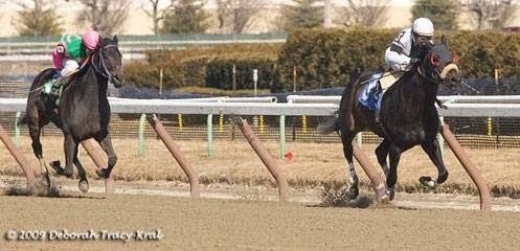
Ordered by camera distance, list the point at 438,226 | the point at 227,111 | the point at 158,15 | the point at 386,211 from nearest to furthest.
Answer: the point at 438,226 < the point at 386,211 < the point at 227,111 < the point at 158,15

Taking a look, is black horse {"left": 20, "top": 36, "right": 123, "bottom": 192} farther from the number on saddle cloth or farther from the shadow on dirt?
the number on saddle cloth

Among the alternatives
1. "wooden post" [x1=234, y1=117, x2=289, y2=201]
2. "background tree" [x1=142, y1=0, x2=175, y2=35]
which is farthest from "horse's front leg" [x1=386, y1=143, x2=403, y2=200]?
"background tree" [x1=142, y1=0, x2=175, y2=35]

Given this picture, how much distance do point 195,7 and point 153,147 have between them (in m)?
41.5

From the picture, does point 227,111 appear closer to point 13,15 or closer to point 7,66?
point 7,66

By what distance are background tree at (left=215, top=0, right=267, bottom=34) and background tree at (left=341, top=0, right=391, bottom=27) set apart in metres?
4.73

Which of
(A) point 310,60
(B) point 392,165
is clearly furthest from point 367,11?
(B) point 392,165

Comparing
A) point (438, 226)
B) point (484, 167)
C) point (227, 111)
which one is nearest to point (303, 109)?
point (227, 111)

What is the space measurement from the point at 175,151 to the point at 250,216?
2.85 metres

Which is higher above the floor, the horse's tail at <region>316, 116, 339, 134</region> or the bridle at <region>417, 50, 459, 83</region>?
the bridle at <region>417, 50, 459, 83</region>

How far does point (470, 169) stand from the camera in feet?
36.7

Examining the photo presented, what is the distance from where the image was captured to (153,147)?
16984 mm

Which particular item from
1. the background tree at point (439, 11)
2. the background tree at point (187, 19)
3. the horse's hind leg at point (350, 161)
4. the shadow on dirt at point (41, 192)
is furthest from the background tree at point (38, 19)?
the horse's hind leg at point (350, 161)

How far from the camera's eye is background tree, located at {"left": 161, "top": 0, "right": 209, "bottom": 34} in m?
57.7

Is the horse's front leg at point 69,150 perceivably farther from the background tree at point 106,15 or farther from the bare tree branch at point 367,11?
the bare tree branch at point 367,11
